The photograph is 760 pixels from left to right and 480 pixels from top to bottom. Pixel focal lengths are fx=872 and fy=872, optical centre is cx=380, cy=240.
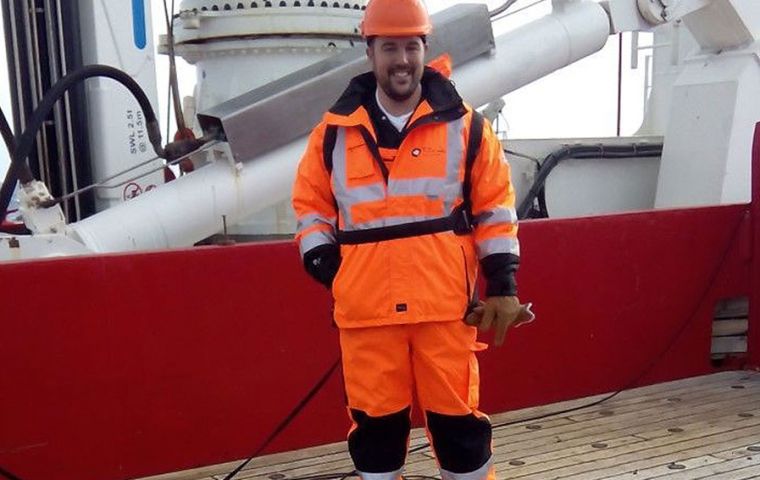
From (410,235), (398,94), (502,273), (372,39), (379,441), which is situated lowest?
(379,441)

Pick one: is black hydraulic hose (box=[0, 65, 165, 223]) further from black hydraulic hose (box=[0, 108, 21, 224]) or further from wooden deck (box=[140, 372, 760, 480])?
wooden deck (box=[140, 372, 760, 480])

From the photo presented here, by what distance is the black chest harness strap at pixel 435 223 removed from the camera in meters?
2.48

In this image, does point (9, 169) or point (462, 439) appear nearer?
point (462, 439)

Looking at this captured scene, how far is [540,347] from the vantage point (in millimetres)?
4246

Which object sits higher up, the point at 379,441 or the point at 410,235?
the point at 410,235

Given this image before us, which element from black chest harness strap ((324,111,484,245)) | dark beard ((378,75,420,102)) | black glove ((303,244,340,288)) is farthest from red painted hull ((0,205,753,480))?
dark beard ((378,75,420,102))

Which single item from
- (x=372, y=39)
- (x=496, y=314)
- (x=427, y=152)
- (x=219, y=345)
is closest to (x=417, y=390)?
(x=496, y=314)

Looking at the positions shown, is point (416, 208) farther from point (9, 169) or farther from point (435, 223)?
point (9, 169)

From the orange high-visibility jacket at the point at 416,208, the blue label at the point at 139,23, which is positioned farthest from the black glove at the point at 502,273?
the blue label at the point at 139,23

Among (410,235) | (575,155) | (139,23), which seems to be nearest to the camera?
(410,235)

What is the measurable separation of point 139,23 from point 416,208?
8.77 ft

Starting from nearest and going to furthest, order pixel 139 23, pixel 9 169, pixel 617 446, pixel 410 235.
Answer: pixel 410 235
pixel 617 446
pixel 9 169
pixel 139 23

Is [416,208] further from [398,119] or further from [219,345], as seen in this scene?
[219,345]

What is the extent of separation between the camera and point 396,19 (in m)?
2.49
